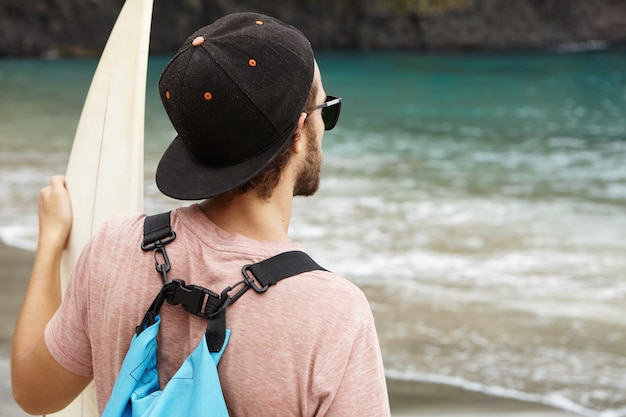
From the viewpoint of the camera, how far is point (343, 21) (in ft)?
82.1

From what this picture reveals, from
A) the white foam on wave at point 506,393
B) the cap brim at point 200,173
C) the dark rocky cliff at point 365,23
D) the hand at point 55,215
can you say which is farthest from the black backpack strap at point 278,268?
the dark rocky cliff at point 365,23

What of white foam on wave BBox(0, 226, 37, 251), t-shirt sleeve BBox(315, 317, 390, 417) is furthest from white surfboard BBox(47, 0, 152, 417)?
white foam on wave BBox(0, 226, 37, 251)

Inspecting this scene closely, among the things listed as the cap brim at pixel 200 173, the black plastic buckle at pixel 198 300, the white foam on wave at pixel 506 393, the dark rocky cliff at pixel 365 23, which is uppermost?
the cap brim at pixel 200 173

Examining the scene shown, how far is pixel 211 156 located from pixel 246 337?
228mm

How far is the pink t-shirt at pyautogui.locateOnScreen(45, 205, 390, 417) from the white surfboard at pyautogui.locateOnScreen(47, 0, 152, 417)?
24.1 inches

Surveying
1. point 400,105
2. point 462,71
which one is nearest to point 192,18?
point 462,71

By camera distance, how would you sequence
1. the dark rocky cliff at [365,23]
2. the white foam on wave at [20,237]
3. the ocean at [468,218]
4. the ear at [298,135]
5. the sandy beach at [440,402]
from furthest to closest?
the dark rocky cliff at [365,23], the white foam on wave at [20,237], the ocean at [468,218], the sandy beach at [440,402], the ear at [298,135]

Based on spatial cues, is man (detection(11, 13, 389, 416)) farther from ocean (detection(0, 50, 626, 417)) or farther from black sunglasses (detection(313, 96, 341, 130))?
ocean (detection(0, 50, 626, 417))

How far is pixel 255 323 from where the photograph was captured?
39.9 inches

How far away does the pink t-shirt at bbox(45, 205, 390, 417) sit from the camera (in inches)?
39.1

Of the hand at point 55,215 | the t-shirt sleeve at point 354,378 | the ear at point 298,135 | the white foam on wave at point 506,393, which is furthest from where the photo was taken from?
the white foam on wave at point 506,393

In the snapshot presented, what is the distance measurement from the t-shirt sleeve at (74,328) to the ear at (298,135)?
0.96ft

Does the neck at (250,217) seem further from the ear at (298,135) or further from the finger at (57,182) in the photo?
the finger at (57,182)

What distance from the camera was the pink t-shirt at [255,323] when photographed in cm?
99
